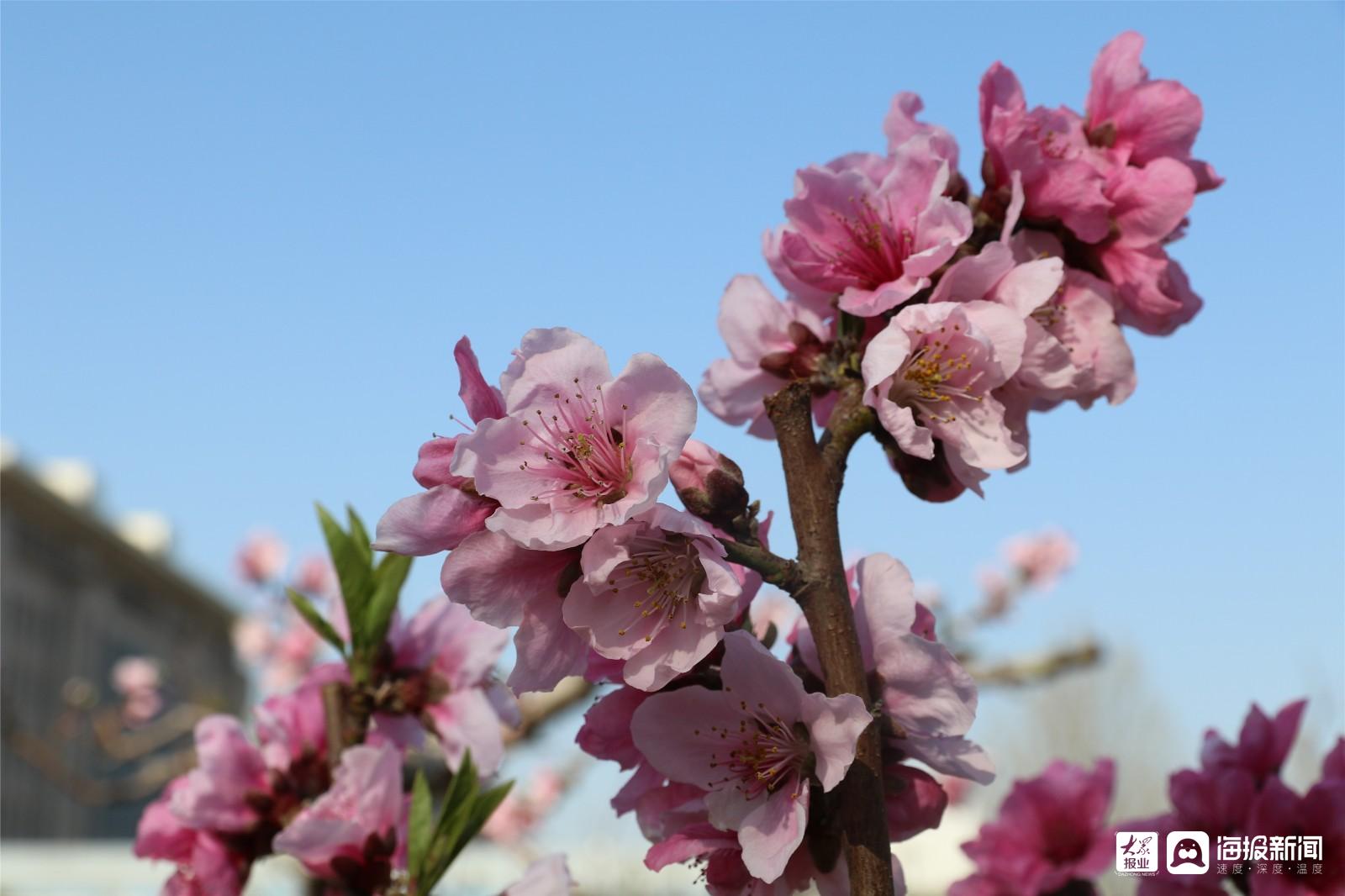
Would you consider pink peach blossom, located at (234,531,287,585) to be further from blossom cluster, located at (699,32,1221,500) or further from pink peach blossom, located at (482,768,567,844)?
blossom cluster, located at (699,32,1221,500)

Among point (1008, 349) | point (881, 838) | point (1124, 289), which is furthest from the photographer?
point (1124, 289)

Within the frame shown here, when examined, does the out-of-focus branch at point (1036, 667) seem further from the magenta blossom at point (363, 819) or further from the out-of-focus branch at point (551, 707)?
the magenta blossom at point (363, 819)

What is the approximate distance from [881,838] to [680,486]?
298 mm

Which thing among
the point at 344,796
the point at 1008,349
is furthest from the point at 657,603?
the point at 344,796

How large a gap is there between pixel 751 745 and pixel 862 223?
56 cm

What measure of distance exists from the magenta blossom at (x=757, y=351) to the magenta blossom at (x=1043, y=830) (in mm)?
709

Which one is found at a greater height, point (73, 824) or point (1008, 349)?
point (73, 824)

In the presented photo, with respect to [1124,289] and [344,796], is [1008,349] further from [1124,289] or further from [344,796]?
[344,796]

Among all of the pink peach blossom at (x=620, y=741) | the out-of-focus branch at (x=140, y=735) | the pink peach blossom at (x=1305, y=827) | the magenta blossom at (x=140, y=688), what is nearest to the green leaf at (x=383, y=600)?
the pink peach blossom at (x=620, y=741)

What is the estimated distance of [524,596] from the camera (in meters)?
0.94

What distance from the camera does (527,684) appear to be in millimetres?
945

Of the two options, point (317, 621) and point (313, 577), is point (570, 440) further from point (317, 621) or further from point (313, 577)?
point (313, 577)

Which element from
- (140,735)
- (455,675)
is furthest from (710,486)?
(140,735)

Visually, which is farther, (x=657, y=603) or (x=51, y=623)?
(x=51, y=623)
